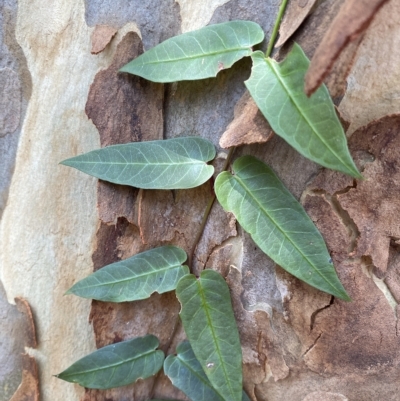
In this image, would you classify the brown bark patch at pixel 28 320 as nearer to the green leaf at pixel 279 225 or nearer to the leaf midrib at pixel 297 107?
the green leaf at pixel 279 225

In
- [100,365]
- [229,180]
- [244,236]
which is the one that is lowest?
[100,365]

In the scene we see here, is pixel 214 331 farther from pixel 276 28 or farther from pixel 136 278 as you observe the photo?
pixel 276 28

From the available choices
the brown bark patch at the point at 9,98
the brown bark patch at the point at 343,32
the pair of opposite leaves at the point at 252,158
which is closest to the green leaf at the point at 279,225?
Result: the pair of opposite leaves at the point at 252,158

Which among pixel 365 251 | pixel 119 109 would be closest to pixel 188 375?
pixel 365 251

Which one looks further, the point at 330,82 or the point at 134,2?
the point at 134,2

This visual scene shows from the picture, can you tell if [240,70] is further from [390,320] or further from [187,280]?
[390,320]

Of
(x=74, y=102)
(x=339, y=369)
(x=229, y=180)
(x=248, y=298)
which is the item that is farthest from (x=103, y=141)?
(x=339, y=369)
